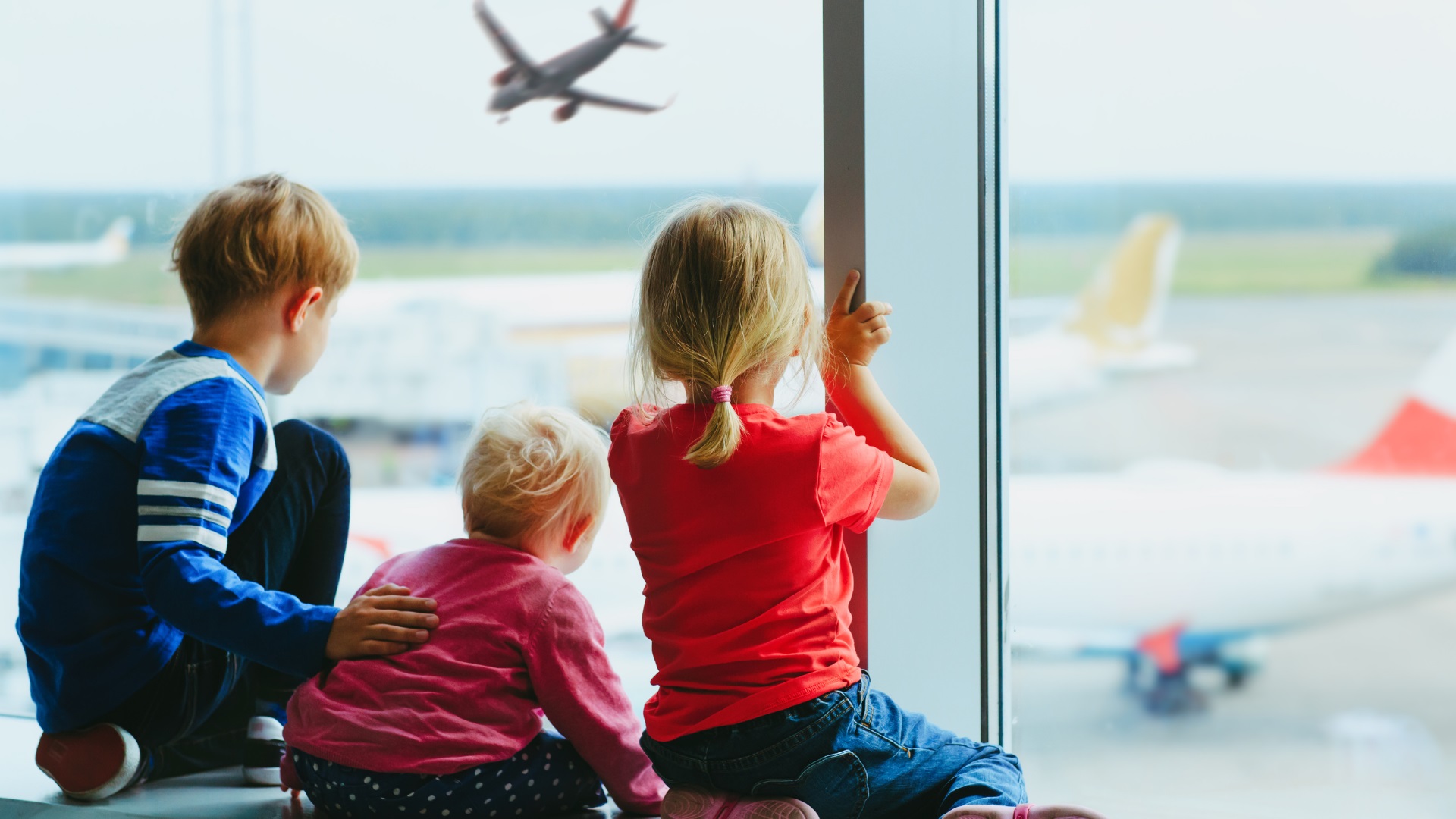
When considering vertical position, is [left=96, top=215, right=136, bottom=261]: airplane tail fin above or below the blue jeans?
above

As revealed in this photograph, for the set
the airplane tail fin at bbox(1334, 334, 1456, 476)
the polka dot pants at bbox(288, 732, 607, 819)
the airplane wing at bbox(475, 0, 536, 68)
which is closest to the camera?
the polka dot pants at bbox(288, 732, 607, 819)

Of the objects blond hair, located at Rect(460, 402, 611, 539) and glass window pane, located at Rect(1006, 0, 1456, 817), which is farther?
glass window pane, located at Rect(1006, 0, 1456, 817)

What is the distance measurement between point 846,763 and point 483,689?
0.87 feet

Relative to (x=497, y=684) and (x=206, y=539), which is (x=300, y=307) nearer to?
(x=206, y=539)

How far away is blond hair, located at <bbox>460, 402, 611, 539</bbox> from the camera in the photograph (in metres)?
0.78

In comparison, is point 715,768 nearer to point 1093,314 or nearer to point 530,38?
point 530,38

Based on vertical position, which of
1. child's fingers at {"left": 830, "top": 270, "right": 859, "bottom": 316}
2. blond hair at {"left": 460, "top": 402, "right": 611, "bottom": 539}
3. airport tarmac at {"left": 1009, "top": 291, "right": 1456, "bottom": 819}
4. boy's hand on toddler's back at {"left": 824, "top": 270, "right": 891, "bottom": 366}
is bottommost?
airport tarmac at {"left": 1009, "top": 291, "right": 1456, "bottom": 819}

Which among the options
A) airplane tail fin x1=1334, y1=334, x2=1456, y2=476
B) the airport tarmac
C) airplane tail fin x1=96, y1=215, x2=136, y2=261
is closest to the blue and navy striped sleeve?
airplane tail fin x1=96, y1=215, x2=136, y2=261

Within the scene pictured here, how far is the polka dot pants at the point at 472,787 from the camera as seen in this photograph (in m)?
0.71

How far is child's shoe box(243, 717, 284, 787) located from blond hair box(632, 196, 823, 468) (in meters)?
0.48

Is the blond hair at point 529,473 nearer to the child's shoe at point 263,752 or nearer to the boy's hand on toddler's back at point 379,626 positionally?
the boy's hand on toddler's back at point 379,626

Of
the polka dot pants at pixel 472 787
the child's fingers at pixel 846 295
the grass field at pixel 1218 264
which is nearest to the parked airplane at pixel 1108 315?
the grass field at pixel 1218 264

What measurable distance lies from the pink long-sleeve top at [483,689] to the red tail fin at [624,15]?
923 mm

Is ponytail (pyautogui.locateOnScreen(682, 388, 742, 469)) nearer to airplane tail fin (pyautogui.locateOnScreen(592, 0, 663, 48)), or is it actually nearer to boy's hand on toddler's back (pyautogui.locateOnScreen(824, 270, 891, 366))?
boy's hand on toddler's back (pyautogui.locateOnScreen(824, 270, 891, 366))
